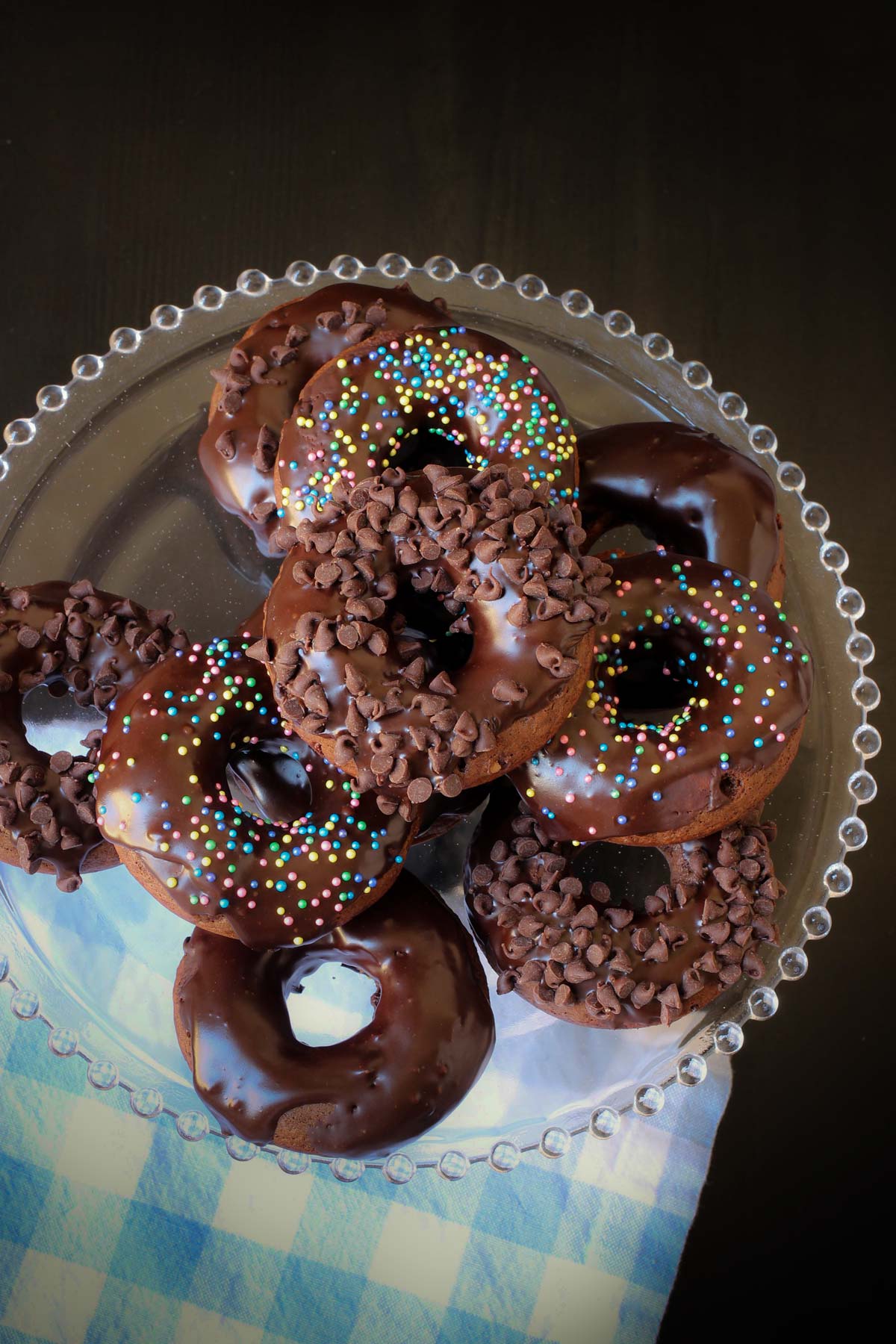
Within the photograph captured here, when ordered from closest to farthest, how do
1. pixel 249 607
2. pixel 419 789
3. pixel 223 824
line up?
1. pixel 419 789
2. pixel 223 824
3. pixel 249 607

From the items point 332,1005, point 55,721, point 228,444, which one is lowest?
point 332,1005

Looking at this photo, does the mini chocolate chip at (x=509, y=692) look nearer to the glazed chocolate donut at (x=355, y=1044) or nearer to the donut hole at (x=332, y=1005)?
the glazed chocolate donut at (x=355, y=1044)

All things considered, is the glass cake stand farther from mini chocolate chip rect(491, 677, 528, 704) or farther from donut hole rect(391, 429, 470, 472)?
mini chocolate chip rect(491, 677, 528, 704)

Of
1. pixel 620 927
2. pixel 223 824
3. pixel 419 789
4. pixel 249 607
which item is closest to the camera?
pixel 419 789

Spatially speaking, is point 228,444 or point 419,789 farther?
point 228,444

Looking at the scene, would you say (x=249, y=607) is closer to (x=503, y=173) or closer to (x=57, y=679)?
(x=57, y=679)

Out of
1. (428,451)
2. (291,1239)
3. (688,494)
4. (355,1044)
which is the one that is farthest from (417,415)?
(291,1239)

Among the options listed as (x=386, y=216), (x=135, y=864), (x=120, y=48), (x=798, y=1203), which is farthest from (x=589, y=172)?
(x=798, y=1203)
